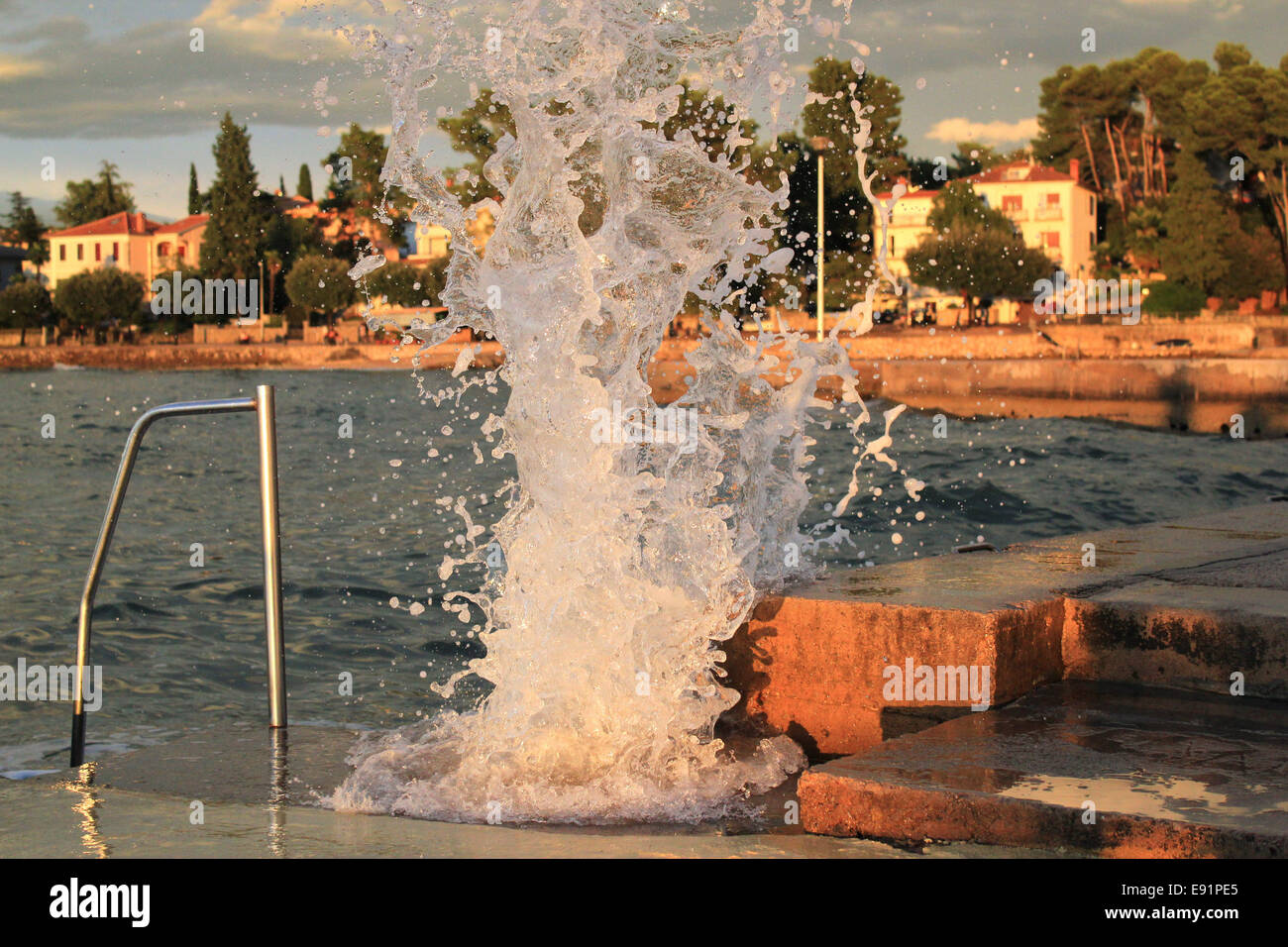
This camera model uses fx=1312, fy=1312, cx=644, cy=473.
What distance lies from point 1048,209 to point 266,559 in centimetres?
8670

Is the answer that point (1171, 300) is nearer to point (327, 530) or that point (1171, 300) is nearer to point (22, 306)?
point (327, 530)

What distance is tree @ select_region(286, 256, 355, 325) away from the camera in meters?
88.1

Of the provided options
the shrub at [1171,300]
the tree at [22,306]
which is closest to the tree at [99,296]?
the tree at [22,306]

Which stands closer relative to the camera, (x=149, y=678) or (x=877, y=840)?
(x=877, y=840)

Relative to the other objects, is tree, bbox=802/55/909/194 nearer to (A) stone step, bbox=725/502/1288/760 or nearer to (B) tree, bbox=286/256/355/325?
(B) tree, bbox=286/256/355/325

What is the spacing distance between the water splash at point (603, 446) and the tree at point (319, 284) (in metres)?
84.0

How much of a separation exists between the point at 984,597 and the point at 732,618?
84cm

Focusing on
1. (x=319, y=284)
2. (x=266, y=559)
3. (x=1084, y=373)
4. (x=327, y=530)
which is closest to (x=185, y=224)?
(x=319, y=284)

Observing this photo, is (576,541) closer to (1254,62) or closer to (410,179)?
(410,179)

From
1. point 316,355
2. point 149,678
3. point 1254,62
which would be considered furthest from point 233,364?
point 149,678

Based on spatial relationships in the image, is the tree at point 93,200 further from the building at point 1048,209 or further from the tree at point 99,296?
the building at point 1048,209

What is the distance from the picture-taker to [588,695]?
4391mm

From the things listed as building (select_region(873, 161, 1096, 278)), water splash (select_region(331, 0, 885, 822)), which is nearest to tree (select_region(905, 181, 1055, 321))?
building (select_region(873, 161, 1096, 278))

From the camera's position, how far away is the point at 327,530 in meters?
13.7
